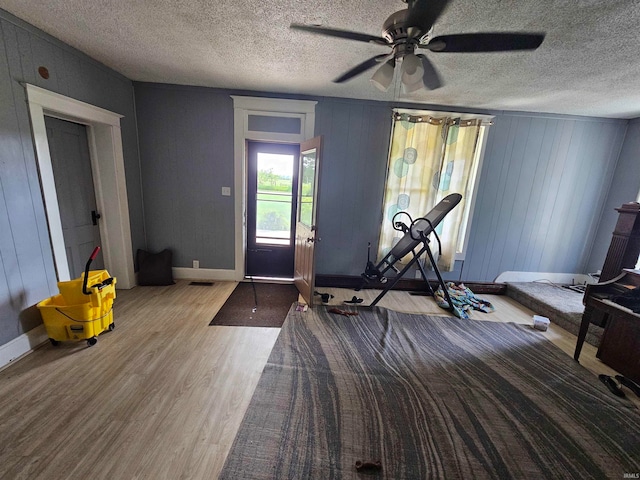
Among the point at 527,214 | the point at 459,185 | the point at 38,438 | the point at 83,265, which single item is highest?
the point at 459,185

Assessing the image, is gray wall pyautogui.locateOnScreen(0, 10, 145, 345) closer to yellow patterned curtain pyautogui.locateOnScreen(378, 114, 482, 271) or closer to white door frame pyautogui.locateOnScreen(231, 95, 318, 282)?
white door frame pyautogui.locateOnScreen(231, 95, 318, 282)

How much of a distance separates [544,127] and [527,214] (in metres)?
1.16

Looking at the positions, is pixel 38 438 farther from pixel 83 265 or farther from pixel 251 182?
pixel 251 182

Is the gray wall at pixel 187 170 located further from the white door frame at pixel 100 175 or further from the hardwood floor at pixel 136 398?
the hardwood floor at pixel 136 398

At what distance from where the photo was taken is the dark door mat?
103 inches

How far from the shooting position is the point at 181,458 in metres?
1.31

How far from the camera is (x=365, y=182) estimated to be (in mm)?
3461

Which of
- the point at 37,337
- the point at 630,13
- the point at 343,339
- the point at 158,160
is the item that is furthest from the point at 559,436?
the point at 158,160

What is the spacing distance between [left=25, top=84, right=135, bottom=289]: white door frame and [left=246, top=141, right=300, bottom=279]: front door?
1448 millimetres

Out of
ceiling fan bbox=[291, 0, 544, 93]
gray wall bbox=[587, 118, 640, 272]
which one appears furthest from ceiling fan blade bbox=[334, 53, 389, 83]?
gray wall bbox=[587, 118, 640, 272]

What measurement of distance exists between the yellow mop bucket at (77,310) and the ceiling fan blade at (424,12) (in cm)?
258

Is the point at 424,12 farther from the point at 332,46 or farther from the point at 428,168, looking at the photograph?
the point at 428,168

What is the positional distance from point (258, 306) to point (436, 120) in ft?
10.5

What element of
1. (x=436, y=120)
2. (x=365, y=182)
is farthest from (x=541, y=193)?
(x=365, y=182)
